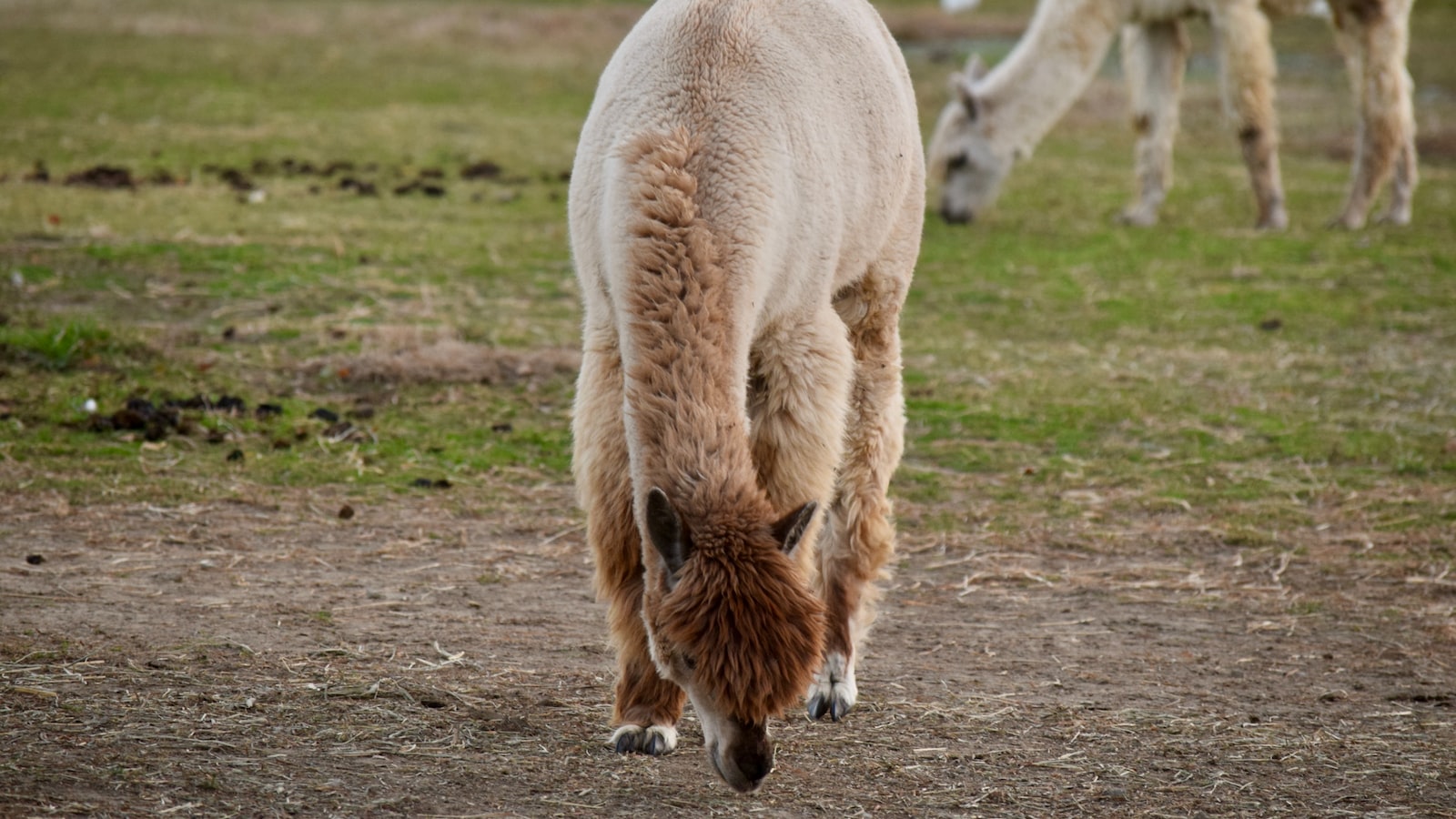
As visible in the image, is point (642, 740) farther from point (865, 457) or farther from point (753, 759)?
point (865, 457)

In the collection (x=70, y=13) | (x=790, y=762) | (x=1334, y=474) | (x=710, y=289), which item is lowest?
(x=70, y=13)

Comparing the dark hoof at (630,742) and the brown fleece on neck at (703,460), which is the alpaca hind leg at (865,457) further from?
the brown fleece on neck at (703,460)

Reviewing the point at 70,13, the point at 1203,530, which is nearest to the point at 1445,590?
the point at 1203,530

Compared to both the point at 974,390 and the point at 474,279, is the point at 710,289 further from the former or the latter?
the point at 474,279

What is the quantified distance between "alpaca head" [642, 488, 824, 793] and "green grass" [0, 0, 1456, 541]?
3054 millimetres

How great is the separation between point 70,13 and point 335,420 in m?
20.3

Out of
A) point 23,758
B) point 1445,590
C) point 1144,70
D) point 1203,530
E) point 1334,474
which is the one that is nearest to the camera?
point 23,758

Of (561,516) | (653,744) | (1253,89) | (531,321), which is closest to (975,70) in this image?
(1253,89)

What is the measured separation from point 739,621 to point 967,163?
11.1 metres

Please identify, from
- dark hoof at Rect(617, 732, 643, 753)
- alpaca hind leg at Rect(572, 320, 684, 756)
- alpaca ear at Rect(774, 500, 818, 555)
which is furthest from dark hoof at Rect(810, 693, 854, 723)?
alpaca ear at Rect(774, 500, 818, 555)

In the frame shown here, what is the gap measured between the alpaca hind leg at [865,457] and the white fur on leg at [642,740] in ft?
2.53

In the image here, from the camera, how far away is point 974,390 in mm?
8492

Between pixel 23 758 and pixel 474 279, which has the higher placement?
pixel 23 758

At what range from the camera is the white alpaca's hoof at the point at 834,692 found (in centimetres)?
446
